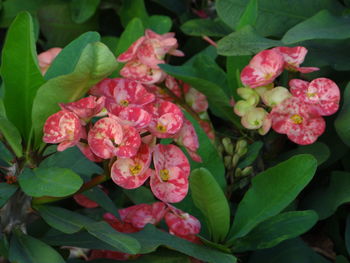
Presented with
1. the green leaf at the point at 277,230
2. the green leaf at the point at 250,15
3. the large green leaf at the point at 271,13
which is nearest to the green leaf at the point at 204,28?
the large green leaf at the point at 271,13

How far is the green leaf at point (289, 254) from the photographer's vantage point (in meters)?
1.31

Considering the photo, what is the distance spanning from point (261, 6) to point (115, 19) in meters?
0.60

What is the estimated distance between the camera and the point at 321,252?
1.47 metres

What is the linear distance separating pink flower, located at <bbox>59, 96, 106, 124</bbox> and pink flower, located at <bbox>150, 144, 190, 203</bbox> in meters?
0.12

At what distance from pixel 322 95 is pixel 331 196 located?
269 millimetres

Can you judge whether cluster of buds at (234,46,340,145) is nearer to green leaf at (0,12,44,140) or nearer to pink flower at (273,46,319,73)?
pink flower at (273,46,319,73)

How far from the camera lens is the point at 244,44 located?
49.3 inches

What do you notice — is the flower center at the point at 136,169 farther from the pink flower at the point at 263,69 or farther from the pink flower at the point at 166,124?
the pink flower at the point at 263,69

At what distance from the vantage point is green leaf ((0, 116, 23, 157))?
992 mm

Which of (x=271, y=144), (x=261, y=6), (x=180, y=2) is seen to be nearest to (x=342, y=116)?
(x=271, y=144)

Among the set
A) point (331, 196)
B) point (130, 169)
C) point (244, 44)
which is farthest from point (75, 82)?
point (331, 196)

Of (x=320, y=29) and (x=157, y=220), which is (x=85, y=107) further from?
(x=320, y=29)

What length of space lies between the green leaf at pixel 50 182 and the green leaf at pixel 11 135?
50mm

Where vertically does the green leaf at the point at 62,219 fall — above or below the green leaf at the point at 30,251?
above
